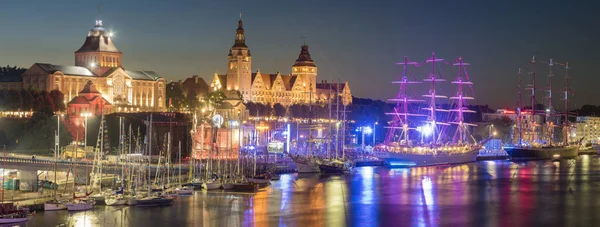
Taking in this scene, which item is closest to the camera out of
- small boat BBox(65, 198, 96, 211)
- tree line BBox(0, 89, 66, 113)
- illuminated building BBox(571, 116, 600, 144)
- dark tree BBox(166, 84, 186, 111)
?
small boat BBox(65, 198, 96, 211)

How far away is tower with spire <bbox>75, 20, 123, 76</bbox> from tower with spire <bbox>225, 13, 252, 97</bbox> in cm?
2692

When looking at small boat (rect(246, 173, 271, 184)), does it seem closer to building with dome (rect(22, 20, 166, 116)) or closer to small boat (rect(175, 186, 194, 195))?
small boat (rect(175, 186, 194, 195))

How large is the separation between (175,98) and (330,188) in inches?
2170

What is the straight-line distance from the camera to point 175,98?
114438mm

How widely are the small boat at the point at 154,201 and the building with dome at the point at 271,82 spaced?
70.1 m

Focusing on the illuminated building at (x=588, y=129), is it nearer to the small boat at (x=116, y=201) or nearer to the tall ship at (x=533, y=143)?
the tall ship at (x=533, y=143)

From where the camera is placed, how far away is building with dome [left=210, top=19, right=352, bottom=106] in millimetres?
132250

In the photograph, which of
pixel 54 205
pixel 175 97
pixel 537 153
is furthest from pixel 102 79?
pixel 54 205

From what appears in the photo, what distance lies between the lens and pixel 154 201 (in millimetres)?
51094

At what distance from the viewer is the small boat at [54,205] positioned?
46.6 metres

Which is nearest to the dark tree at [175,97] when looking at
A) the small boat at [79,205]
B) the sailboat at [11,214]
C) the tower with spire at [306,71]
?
the tower with spire at [306,71]

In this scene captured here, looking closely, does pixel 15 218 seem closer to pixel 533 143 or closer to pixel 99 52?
pixel 99 52

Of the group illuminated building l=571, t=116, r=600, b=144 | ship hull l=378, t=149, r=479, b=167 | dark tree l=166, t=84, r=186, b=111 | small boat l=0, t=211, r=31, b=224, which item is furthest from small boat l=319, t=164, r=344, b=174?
illuminated building l=571, t=116, r=600, b=144

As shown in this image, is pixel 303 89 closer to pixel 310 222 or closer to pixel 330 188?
pixel 330 188
